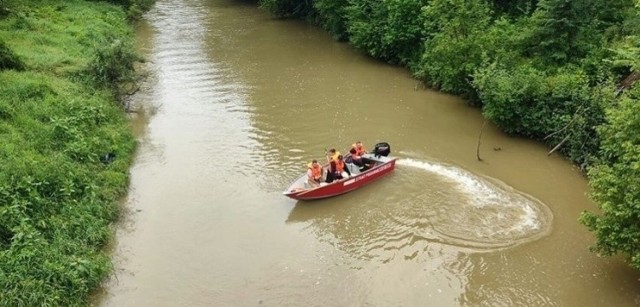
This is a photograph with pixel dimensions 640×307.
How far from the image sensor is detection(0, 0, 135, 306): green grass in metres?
13.2

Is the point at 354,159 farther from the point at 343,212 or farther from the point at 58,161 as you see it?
the point at 58,161

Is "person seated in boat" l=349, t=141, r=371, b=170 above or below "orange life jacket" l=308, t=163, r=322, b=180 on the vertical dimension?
above

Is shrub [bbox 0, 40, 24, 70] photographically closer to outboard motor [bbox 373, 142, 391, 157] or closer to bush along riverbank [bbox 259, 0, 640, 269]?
outboard motor [bbox 373, 142, 391, 157]

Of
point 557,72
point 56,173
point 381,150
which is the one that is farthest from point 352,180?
point 557,72

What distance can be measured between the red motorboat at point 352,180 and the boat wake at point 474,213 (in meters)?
1.27

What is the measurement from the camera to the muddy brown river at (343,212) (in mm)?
14266

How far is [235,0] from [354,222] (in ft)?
138

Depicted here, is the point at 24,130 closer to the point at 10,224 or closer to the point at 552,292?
the point at 10,224

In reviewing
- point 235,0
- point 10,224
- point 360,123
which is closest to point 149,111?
point 360,123

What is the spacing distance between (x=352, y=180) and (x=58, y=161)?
9140 mm

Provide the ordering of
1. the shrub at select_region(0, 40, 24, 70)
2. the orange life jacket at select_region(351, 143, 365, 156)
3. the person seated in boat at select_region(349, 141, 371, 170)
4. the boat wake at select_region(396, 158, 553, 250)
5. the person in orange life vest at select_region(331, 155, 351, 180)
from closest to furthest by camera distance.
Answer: the boat wake at select_region(396, 158, 553, 250), the person in orange life vest at select_region(331, 155, 351, 180), the person seated in boat at select_region(349, 141, 371, 170), the orange life jacket at select_region(351, 143, 365, 156), the shrub at select_region(0, 40, 24, 70)

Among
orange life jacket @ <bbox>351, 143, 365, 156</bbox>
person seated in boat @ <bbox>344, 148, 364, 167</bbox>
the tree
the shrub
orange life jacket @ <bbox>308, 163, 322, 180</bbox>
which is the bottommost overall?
the shrub

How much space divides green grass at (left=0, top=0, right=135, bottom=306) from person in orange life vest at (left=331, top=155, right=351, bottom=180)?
22.8ft

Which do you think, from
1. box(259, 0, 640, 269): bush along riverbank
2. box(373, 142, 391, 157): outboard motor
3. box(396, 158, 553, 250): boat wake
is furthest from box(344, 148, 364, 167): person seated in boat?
box(259, 0, 640, 269): bush along riverbank
